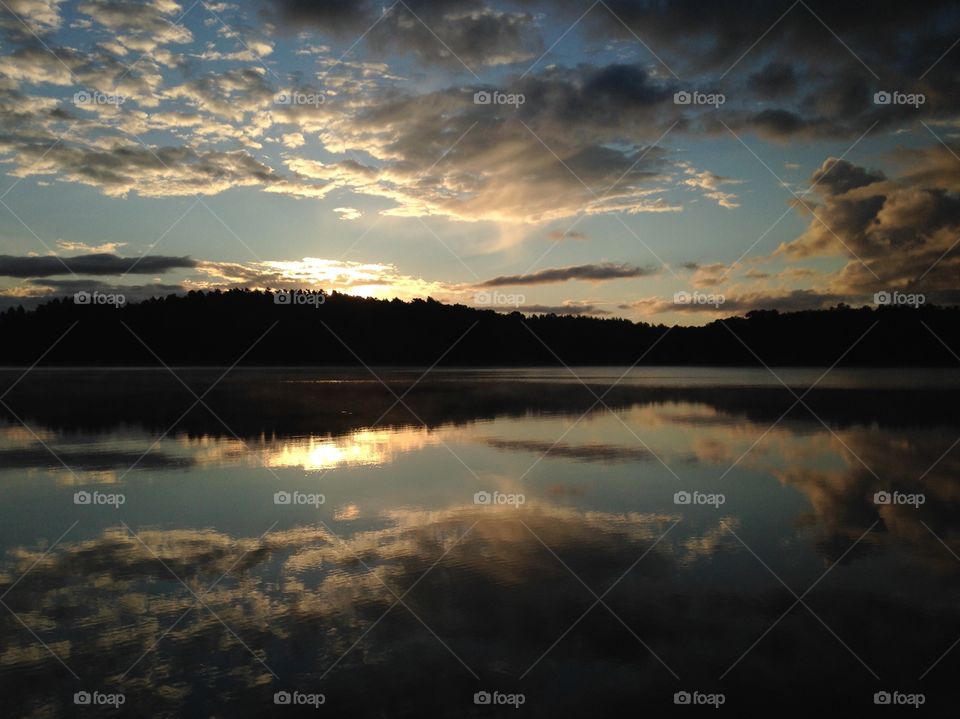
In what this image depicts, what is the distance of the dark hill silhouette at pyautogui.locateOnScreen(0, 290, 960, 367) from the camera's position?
143 metres

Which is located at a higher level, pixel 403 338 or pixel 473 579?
pixel 403 338

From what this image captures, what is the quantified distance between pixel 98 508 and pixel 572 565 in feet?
30.7

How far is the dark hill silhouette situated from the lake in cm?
12921

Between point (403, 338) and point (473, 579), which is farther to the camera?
point (403, 338)

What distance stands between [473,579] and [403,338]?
150569 millimetres

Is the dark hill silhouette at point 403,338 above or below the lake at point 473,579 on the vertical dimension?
above

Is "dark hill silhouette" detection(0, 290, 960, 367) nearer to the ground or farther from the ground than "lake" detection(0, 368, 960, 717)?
farther from the ground

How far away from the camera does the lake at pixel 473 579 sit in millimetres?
6762

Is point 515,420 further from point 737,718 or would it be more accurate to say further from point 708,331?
point 708,331

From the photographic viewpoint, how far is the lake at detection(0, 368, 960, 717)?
22.2 ft

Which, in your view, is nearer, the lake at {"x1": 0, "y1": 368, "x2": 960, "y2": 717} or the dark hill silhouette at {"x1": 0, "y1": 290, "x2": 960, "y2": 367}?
the lake at {"x1": 0, "y1": 368, "x2": 960, "y2": 717}

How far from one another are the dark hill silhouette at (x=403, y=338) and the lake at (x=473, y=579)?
129m

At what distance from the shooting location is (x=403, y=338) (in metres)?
159

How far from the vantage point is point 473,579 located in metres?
9.59
